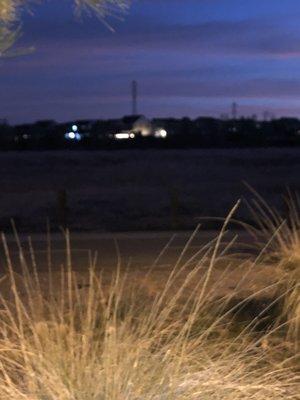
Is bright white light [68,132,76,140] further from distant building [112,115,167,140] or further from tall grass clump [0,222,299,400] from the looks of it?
tall grass clump [0,222,299,400]

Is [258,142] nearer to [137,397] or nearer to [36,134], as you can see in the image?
[36,134]

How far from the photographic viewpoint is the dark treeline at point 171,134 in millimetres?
95375

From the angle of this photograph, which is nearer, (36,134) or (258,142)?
(258,142)

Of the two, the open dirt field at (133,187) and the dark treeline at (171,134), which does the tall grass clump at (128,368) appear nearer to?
the open dirt field at (133,187)

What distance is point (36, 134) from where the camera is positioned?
11550cm

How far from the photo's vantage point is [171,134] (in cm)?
11062

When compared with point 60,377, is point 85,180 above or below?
below

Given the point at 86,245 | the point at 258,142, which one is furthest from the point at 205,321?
the point at 258,142

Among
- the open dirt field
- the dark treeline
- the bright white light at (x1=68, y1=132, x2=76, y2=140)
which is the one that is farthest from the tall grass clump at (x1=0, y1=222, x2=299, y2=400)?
the bright white light at (x1=68, y1=132, x2=76, y2=140)

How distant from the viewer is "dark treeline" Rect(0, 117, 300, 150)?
313 ft

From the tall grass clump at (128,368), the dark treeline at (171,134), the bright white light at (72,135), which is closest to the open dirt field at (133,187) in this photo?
the tall grass clump at (128,368)

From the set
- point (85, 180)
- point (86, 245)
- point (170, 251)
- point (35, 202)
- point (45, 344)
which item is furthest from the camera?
point (85, 180)

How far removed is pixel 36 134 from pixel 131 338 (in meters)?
109

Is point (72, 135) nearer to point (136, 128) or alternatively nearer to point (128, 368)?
point (136, 128)
